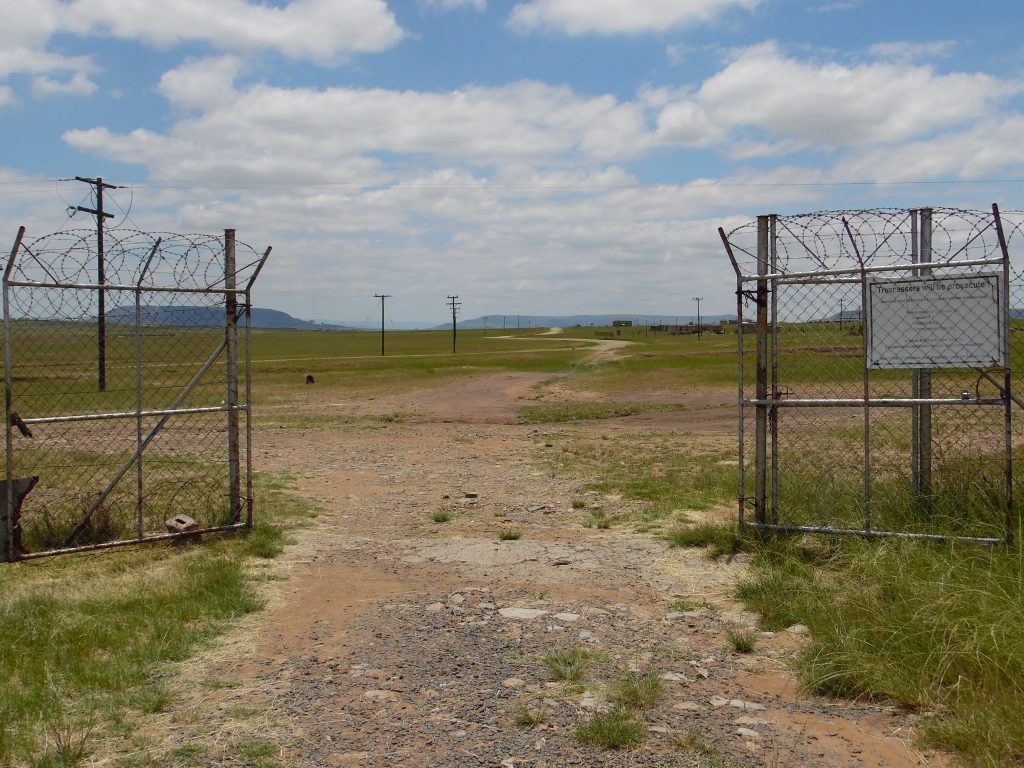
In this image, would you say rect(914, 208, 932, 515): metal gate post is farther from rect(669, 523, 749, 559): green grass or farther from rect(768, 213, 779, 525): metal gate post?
rect(669, 523, 749, 559): green grass

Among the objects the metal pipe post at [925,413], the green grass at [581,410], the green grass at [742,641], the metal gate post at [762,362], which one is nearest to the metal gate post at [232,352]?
the metal gate post at [762,362]

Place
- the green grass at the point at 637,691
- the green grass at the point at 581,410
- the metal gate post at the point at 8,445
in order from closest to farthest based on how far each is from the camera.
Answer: the green grass at the point at 637,691 < the metal gate post at the point at 8,445 < the green grass at the point at 581,410

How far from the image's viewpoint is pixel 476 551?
355 inches

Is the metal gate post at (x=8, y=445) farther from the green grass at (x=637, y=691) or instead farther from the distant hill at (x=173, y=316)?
the green grass at (x=637, y=691)

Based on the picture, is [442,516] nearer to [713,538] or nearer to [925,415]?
[713,538]

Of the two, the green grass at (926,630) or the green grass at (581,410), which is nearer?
the green grass at (926,630)

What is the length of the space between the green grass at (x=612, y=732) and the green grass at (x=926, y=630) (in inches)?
49.7

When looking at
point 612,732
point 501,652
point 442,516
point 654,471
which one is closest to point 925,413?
point 501,652

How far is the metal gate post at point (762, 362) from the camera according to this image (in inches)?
327

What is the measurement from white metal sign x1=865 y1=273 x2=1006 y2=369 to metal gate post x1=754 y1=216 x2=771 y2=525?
979mm

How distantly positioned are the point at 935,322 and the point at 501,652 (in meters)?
4.63

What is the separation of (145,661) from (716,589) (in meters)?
4.46

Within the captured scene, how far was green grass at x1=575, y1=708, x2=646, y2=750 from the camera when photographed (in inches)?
178

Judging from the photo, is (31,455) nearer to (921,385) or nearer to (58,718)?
(58,718)
